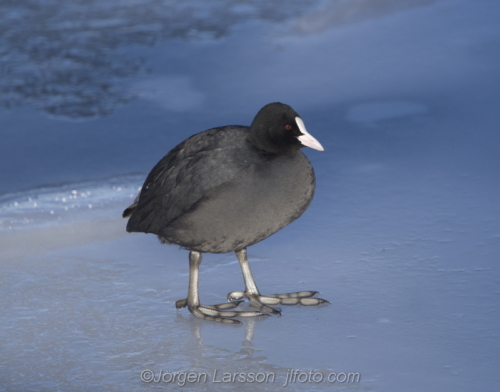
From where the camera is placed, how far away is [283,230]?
191 inches

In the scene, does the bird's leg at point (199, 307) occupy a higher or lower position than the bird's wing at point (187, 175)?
lower

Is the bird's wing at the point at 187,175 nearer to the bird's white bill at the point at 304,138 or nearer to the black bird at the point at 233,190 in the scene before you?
the black bird at the point at 233,190

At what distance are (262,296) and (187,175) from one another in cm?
72

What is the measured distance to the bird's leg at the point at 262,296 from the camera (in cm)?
391

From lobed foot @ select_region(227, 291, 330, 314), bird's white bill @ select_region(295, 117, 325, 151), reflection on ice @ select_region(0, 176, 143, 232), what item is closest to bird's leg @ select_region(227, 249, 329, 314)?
lobed foot @ select_region(227, 291, 330, 314)

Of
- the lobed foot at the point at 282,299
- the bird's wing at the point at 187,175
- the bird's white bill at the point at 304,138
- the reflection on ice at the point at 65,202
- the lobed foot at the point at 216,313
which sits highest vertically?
the bird's white bill at the point at 304,138

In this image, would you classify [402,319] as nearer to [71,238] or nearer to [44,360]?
[44,360]

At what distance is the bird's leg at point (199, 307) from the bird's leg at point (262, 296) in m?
0.08

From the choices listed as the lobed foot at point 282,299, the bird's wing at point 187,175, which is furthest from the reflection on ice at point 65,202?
the lobed foot at point 282,299

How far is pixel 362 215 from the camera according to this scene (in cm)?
488

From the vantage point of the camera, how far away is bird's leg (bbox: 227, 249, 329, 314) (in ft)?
12.8

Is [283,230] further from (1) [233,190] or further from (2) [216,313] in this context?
(1) [233,190]

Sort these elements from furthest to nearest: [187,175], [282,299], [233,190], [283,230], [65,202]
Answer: [65,202], [283,230], [282,299], [187,175], [233,190]

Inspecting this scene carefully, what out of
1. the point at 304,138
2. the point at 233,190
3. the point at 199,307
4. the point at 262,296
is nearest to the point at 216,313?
the point at 199,307
